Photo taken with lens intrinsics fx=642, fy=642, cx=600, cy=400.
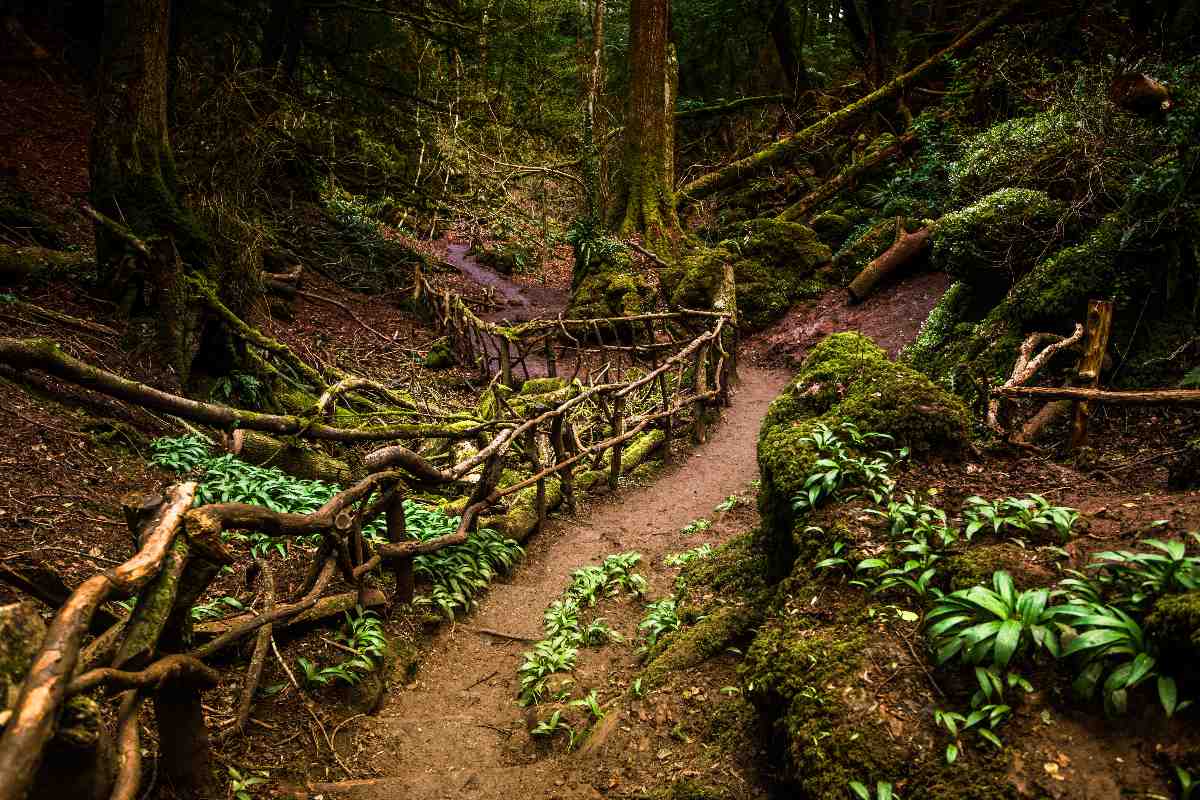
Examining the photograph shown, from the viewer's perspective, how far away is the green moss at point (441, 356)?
43.9 feet

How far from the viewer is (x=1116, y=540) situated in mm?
2781

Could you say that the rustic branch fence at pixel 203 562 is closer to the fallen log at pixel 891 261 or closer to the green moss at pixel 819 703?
the green moss at pixel 819 703

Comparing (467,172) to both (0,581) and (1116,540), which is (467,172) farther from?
(1116,540)

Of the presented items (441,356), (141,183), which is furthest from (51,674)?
(441,356)

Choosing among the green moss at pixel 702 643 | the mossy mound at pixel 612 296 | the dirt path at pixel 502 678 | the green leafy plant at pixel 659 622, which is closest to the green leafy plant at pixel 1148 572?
the green moss at pixel 702 643

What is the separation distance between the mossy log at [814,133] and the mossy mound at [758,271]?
3.36 m

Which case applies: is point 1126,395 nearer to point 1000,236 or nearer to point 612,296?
point 1000,236

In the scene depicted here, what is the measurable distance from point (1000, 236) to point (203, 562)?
836 centimetres

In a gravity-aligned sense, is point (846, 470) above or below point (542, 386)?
above

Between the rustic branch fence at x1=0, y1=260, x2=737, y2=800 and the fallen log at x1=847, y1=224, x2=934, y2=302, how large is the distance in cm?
514

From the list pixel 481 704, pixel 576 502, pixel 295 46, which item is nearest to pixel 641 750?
pixel 481 704

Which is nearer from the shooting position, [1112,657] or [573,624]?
[1112,657]

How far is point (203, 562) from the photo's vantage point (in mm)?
2600

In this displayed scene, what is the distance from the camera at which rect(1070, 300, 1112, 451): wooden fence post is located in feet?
14.9
